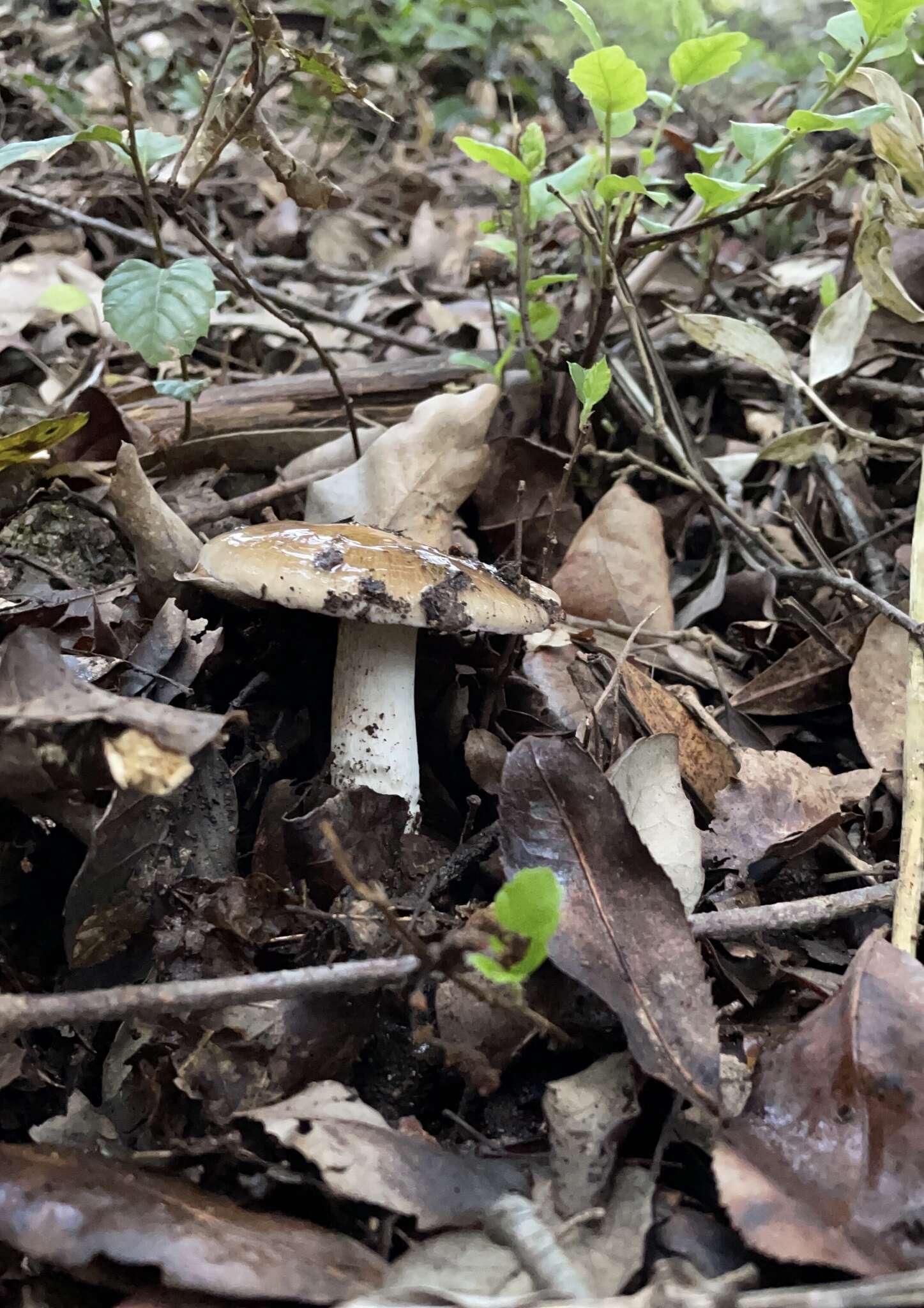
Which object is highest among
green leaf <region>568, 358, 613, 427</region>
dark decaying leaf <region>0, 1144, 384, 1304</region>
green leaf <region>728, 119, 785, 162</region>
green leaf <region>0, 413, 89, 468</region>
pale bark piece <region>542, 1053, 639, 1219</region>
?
green leaf <region>728, 119, 785, 162</region>

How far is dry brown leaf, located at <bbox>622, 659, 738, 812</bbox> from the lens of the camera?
79.4 inches

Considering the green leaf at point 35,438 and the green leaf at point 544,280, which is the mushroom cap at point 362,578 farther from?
the green leaf at point 544,280

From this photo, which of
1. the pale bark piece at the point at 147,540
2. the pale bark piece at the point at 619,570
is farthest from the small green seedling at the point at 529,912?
the pale bark piece at the point at 619,570

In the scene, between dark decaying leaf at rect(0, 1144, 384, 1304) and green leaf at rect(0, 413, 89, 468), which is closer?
dark decaying leaf at rect(0, 1144, 384, 1304)

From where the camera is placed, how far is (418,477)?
2.53 meters

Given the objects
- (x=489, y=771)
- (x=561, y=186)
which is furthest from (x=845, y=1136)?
(x=561, y=186)

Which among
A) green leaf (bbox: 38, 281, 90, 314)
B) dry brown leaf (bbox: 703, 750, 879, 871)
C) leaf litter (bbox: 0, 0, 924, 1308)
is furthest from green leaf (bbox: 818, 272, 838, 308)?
green leaf (bbox: 38, 281, 90, 314)

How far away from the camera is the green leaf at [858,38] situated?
213 centimetres

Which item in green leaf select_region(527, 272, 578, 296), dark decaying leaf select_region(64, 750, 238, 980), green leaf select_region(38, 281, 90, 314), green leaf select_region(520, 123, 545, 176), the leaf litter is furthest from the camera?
green leaf select_region(38, 281, 90, 314)

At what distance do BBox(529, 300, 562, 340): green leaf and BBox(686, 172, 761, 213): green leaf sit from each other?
658 mm

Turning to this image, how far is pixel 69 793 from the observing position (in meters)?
1.47

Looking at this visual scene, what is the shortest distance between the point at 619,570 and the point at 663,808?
3.37 ft

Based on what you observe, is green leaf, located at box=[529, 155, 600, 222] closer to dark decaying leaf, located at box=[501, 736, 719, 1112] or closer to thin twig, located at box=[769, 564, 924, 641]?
thin twig, located at box=[769, 564, 924, 641]

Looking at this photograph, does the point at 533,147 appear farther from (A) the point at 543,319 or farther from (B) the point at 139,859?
(B) the point at 139,859
